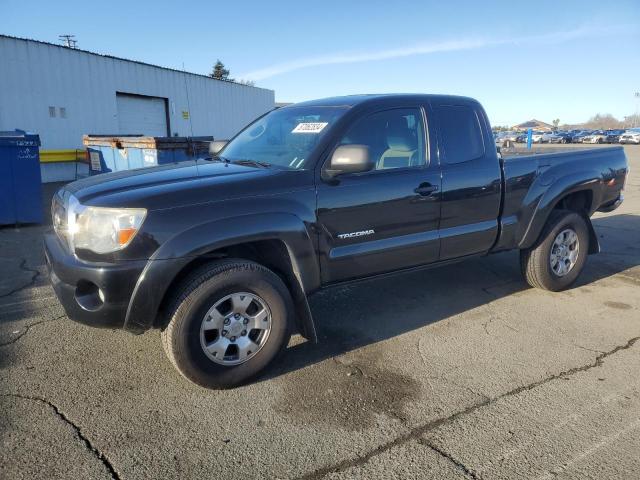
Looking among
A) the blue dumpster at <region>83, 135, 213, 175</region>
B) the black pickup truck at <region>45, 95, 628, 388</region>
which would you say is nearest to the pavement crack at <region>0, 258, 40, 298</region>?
the black pickup truck at <region>45, 95, 628, 388</region>

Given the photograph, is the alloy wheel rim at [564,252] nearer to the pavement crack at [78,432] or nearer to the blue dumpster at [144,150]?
the pavement crack at [78,432]

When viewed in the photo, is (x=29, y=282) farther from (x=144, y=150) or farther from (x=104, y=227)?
(x=144, y=150)

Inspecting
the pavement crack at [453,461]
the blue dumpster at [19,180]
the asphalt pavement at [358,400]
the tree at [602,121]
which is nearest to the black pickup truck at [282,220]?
the asphalt pavement at [358,400]

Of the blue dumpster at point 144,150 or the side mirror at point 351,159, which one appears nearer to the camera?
the side mirror at point 351,159

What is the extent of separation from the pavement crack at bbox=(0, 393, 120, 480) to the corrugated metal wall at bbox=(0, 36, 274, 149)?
1239 cm

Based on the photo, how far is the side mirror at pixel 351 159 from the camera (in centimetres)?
320

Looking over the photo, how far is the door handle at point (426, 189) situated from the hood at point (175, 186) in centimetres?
105

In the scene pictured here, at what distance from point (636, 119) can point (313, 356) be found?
14424cm

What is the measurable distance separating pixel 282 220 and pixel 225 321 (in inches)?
28.6

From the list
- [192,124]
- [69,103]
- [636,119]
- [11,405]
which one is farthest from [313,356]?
[636,119]

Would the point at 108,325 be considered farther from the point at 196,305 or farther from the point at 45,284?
the point at 45,284

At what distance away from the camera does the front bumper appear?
2.74 metres

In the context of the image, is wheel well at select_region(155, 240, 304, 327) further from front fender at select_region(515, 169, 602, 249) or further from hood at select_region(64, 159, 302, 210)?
front fender at select_region(515, 169, 602, 249)

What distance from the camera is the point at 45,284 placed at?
492cm
